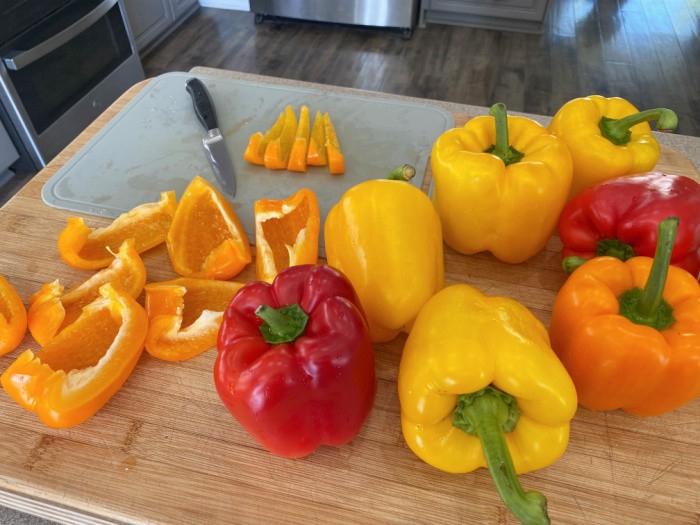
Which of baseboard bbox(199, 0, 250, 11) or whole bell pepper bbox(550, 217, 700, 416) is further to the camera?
baseboard bbox(199, 0, 250, 11)

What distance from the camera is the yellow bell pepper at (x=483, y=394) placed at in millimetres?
788

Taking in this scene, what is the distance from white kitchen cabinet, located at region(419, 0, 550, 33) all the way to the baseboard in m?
1.40

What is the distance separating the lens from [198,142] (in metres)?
1.52

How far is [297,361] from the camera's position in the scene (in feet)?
2.62

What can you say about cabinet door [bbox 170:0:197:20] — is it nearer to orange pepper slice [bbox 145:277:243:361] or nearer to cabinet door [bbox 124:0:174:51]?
cabinet door [bbox 124:0:174:51]

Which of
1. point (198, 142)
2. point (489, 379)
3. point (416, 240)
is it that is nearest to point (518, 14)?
point (198, 142)

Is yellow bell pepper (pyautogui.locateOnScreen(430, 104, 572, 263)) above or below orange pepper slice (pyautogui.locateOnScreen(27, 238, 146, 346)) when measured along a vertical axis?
above

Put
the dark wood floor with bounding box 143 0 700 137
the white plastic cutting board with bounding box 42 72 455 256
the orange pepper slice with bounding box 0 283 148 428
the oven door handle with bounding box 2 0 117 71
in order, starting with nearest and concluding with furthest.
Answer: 1. the orange pepper slice with bounding box 0 283 148 428
2. the white plastic cutting board with bounding box 42 72 455 256
3. the oven door handle with bounding box 2 0 117 71
4. the dark wood floor with bounding box 143 0 700 137

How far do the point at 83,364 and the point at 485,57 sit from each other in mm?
3381

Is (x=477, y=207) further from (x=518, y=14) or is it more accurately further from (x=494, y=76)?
(x=518, y=14)

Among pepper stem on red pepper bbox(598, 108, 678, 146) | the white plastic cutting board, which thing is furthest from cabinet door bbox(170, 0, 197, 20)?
pepper stem on red pepper bbox(598, 108, 678, 146)

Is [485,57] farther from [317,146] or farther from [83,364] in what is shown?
[83,364]

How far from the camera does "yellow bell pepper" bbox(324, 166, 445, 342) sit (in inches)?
39.3

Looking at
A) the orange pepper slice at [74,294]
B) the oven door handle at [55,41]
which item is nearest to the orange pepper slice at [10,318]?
the orange pepper slice at [74,294]
